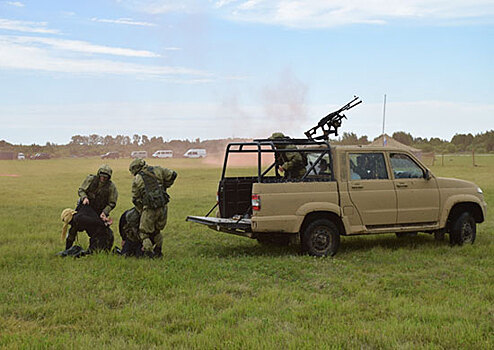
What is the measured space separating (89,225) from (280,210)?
3.00m

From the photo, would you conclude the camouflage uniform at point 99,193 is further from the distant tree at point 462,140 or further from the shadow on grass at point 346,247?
the distant tree at point 462,140

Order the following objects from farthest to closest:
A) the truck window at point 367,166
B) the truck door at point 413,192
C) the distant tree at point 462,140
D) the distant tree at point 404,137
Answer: the distant tree at point 462,140 < the distant tree at point 404,137 < the truck door at point 413,192 < the truck window at point 367,166

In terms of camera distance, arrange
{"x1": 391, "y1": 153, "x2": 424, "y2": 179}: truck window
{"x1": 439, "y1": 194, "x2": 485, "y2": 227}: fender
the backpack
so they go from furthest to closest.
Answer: {"x1": 439, "y1": 194, "x2": 485, "y2": 227}: fender, {"x1": 391, "y1": 153, "x2": 424, "y2": 179}: truck window, the backpack

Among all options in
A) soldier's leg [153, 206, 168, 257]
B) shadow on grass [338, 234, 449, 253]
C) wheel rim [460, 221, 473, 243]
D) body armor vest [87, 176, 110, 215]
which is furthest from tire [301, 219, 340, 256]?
body armor vest [87, 176, 110, 215]

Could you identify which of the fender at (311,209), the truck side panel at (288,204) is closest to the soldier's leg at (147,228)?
the truck side panel at (288,204)

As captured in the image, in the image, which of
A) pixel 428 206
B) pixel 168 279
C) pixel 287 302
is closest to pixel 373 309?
pixel 287 302

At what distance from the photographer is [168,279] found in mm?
7289

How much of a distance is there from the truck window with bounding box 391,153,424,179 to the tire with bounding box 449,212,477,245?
109 centimetres

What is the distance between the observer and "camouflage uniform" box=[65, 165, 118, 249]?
29.9 feet

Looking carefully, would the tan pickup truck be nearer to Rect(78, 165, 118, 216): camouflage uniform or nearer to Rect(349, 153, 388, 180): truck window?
Rect(349, 153, 388, 180): truck window

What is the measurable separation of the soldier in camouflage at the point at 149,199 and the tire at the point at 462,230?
4.95 metres

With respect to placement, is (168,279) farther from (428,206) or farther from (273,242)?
(428,206)

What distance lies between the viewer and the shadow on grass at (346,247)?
9633 mm

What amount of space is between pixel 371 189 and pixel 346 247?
140cm
